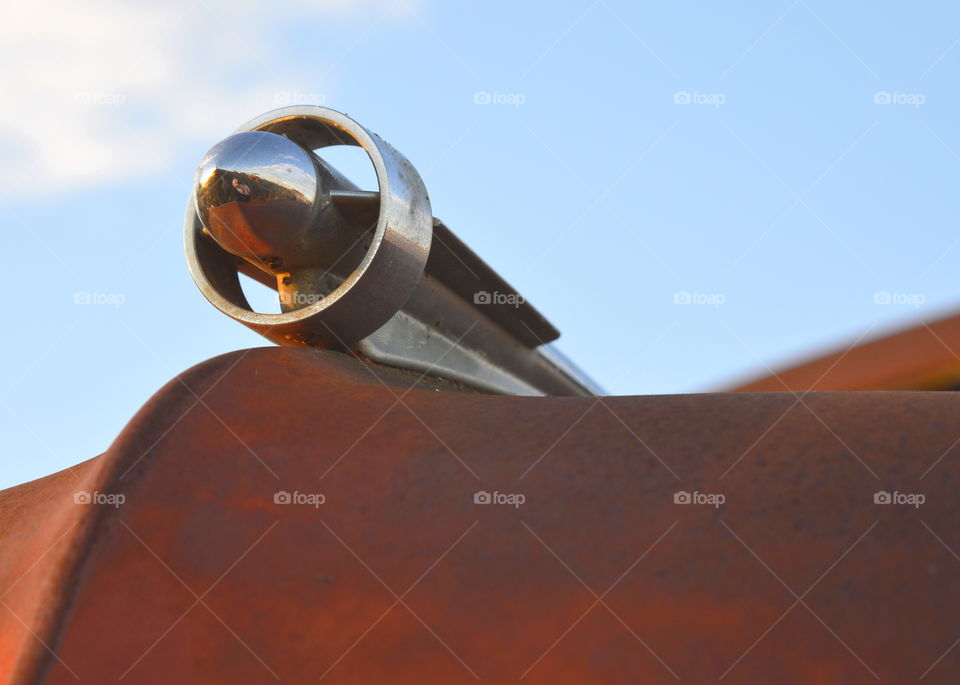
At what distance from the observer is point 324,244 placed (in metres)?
1.26

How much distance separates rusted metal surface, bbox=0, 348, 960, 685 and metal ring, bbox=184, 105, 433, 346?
196 mm

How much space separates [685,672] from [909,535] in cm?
25

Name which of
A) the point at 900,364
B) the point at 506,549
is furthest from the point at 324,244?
the point at 900,364

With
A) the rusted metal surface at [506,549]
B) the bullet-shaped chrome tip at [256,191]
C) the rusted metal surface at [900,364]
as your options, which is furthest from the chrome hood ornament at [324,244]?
the rusted metal surface at [900,364]

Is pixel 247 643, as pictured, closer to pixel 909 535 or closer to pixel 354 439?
pixel 354 439

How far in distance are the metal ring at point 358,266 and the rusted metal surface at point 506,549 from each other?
0.64 ft

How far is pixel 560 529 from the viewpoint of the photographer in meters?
0.93

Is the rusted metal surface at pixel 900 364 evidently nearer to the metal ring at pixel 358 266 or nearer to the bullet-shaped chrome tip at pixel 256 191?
the metal ring at pixel 358 266

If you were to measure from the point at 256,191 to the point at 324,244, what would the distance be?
0.52 ft

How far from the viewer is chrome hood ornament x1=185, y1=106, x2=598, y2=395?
1145 millimetres

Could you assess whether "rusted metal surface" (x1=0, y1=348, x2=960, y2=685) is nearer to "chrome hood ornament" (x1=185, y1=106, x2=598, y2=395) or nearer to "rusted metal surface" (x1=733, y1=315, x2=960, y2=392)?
"chrome hood ornament" (x1=185, y1=106, x2=598, y2=395)

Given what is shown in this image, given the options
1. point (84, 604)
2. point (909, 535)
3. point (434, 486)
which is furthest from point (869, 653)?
point (84, 604)

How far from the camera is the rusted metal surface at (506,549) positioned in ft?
2.76

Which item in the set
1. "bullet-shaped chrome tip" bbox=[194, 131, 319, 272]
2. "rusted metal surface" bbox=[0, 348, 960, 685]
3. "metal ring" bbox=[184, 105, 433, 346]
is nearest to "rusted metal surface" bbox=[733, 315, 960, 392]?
"rusted metal surface" bbox=[0, 348, 960, 685]
